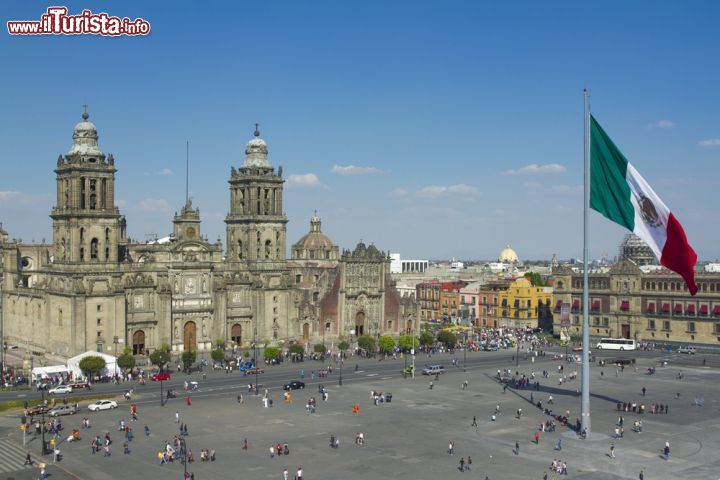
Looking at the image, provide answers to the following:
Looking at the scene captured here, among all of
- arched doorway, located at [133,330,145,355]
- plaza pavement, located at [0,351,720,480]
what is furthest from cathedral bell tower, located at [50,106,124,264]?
plaza pavement, located at [0,351,720,480]

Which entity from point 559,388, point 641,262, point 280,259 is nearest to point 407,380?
point 559,388

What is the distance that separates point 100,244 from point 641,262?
340 feet

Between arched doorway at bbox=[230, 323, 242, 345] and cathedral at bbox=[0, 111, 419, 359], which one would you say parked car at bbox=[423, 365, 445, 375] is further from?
arched doorway at bbox=[230, 323, 242, 345]

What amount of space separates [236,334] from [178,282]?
11.7 metres

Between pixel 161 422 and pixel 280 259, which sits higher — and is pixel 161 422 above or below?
below

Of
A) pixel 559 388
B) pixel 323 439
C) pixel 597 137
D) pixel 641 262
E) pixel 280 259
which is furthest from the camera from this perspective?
pixel 641 262

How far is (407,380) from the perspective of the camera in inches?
3674

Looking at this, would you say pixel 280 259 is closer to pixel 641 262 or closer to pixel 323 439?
pixel 323 439

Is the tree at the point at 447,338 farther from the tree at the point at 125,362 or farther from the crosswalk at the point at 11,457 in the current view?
the crosswalk at the point at 11,457

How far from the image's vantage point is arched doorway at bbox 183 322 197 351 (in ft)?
372

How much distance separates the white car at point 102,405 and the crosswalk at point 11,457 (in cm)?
1161

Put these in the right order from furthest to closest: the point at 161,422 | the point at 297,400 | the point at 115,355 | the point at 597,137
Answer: the point at 115,355
the point at 297,400
the point at 161,422
the point at 597,137

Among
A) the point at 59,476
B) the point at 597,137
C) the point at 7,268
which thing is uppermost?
the point at 597,137

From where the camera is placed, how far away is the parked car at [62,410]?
237 feet
